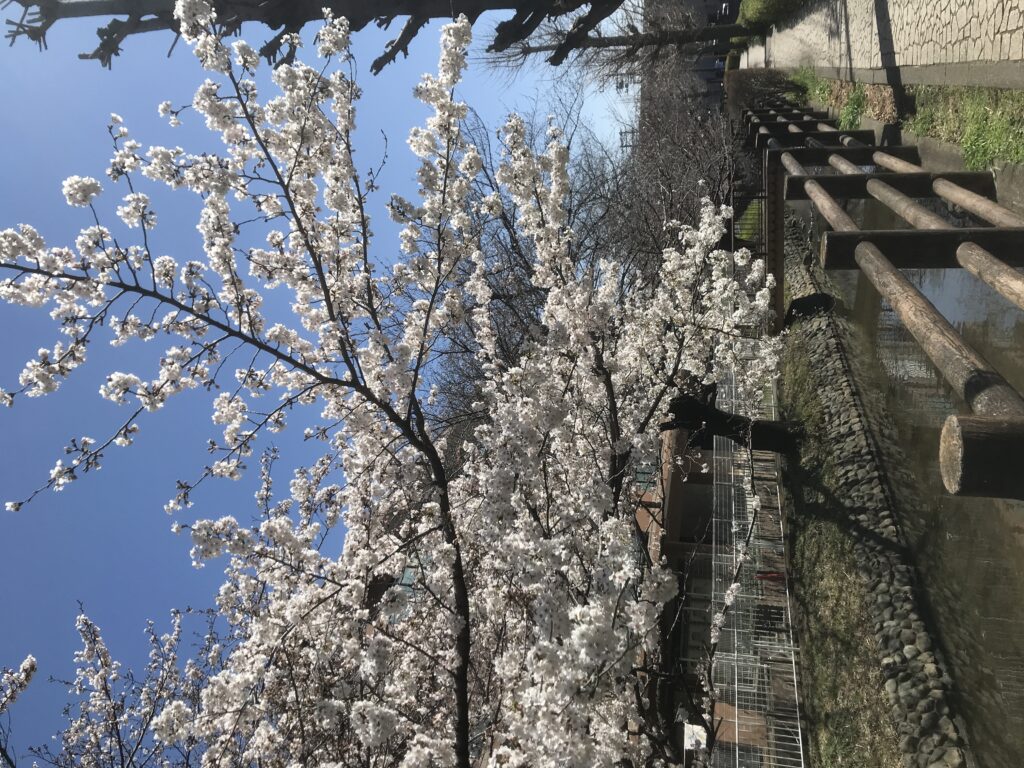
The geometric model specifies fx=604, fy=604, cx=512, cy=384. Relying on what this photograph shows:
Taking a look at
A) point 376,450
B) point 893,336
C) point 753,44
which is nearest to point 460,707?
point 376,450

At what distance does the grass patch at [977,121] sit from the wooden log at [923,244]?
6.20 ft

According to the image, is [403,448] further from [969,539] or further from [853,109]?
[853,109]

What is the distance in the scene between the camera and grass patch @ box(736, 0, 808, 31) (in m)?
14.4

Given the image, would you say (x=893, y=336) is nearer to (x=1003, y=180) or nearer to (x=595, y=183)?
(x=1003, y=180)

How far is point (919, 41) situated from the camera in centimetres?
689

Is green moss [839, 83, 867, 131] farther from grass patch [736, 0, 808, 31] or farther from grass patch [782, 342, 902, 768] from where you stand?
grass patch [736, 0, 808, 31]

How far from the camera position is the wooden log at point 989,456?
1977 millimetres

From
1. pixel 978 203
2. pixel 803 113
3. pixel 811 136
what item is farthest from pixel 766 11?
pixel 978 203

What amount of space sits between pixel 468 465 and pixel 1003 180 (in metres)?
5.54

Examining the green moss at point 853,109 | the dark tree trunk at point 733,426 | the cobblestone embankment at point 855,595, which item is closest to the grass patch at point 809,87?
the green moss at point 853,109

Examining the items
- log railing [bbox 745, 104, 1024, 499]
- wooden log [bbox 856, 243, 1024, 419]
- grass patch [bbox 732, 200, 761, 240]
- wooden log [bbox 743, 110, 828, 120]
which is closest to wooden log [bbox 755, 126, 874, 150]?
log railing [bbox 745, 104, 1024, 499]

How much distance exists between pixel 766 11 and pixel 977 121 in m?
12.8

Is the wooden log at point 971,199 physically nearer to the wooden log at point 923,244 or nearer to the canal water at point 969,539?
the wooden log at point 923,244

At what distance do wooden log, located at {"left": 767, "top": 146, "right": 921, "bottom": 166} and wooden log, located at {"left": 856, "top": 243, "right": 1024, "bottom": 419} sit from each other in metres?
3.90
